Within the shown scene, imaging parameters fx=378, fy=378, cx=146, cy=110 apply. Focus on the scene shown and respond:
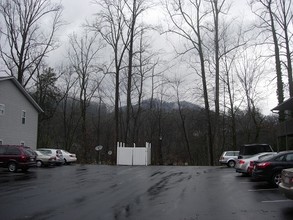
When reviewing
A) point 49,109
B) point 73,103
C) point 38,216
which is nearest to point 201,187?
point 38,216

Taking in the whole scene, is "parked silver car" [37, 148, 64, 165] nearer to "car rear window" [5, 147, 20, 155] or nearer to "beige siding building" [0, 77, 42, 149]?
"beige siding building" [0, 77, 42, 149]

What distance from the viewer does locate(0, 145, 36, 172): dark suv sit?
25.1 metres

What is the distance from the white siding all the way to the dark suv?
8.07m

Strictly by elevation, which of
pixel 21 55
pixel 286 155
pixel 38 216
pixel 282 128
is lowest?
pixel 38 216

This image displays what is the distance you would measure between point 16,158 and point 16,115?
11415 mm

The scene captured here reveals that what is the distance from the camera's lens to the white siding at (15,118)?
33.6 meters

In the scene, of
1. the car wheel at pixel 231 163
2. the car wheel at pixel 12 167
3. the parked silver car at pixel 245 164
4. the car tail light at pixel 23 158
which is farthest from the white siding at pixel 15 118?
the parked silver car at pixel 245 164

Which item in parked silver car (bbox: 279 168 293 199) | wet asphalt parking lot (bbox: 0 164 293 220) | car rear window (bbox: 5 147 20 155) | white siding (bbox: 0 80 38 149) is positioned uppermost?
white siding (bbox: 0 80 38 149)

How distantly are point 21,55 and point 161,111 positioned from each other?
109 feet

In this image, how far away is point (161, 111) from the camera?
7144 centimetres

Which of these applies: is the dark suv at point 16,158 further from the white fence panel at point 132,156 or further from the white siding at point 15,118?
the white fence panel at point 132,156

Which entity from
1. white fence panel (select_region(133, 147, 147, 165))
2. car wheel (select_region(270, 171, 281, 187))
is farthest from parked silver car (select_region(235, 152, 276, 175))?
white fence panel (select_region(133, 147, 147, 165))

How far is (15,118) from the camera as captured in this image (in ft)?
116

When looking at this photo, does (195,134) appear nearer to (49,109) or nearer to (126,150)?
(49,109)
